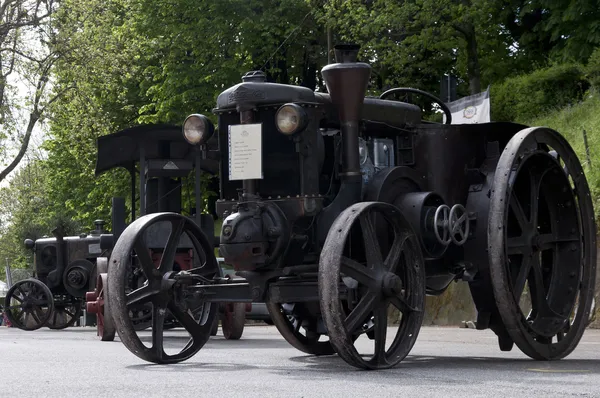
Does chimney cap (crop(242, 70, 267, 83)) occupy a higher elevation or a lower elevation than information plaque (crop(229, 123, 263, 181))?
higher

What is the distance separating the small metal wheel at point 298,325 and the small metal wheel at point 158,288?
27.7 inches

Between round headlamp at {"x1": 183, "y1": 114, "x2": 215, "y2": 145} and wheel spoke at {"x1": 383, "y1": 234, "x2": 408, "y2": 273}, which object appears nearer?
wheel spoke at {"x1": 383, "y1": 234, "x2": 408, "y2": 273}

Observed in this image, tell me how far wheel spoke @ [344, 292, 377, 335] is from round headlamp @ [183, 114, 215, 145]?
2049 mm

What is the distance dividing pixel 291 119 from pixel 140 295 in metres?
1.87

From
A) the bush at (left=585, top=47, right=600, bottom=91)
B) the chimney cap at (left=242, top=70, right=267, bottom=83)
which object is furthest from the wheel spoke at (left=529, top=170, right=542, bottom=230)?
the bush at (left=585, top=47, right=600, bottom=91)

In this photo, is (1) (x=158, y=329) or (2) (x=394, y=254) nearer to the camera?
(2) (x=394, y=254)

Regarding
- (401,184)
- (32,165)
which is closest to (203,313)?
(401,184)

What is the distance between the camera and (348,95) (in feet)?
29.3

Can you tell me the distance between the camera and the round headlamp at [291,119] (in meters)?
8.56

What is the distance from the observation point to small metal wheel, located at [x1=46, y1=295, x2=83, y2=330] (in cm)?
2409

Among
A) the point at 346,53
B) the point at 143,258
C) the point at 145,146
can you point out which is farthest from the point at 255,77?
the point at 145,146

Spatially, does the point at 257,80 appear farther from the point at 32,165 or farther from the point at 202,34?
the point at 32,165

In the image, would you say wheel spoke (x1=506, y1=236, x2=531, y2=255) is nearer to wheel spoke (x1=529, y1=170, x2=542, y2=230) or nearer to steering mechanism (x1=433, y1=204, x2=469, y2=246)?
wheel spoke (x1=529, y1=170, x2=542, y2=230)

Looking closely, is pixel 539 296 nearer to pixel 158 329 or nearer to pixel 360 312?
pixel 360 312
